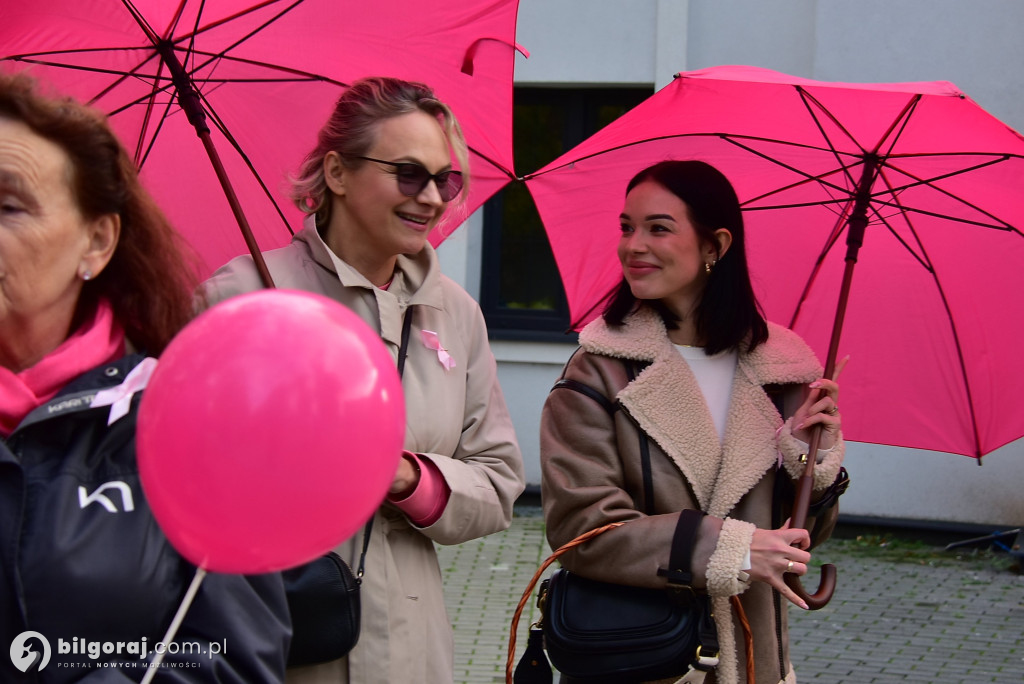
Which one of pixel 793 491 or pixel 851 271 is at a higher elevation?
pixel 851 271

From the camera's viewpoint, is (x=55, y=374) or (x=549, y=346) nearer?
(x=55, y=374)

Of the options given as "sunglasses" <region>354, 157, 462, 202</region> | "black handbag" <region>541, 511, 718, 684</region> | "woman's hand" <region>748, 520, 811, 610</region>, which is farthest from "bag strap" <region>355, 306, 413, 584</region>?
"woman's hand" <region>748, 520, 811, 610</region>

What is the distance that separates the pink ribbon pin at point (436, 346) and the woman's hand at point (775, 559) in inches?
32.9

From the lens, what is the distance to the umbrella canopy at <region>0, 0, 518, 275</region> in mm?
2787

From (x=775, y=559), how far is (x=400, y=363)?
0.99 meters

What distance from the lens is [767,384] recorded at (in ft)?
9.78

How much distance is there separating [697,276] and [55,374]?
183 centimetres

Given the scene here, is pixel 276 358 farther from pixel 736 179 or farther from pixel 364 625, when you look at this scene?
pixel 736 179

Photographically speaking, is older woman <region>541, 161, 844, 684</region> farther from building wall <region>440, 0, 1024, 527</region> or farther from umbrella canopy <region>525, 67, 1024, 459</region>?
building wall <region>440, 0, 1024, 527</region>

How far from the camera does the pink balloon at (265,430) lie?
1.35 m

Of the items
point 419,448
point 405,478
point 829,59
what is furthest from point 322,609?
point 829,59

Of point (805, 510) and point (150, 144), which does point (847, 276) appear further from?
point (150, 144)

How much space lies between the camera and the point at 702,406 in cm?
290

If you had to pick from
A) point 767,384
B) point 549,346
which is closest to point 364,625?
point 767,384
